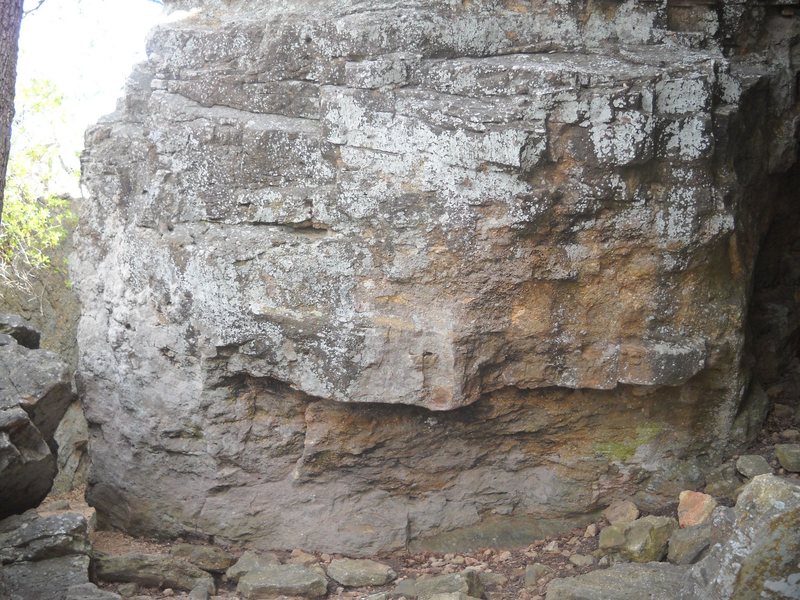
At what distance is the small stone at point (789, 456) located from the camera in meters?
5.57

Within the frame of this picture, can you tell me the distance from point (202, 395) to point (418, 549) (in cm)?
175

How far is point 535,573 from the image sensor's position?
5.30 meters

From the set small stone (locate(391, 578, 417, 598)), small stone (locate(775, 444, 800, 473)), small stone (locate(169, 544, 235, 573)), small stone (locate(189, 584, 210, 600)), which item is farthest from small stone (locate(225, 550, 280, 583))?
small stone (locate(775, 444, 800, 473))

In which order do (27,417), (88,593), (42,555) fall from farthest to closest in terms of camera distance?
(27,417), (42,555), (88,593)

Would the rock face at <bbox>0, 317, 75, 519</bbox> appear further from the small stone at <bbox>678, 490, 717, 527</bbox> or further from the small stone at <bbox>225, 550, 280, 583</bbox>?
the small stone at <bbox>678, 490, 717, 527</bbox>

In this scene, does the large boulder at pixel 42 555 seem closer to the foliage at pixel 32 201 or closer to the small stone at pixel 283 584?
the small stone at pixel 283 584

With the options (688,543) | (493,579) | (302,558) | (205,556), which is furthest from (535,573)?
(205,556)

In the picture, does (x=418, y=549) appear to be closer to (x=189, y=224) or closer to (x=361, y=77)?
(x=189, y=224)

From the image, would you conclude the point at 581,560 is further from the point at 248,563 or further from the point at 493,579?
the point at 248,563

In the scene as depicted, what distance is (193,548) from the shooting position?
5.82 meters

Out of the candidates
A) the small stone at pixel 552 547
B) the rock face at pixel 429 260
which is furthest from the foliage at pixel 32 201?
the small stone at pixel 552 547

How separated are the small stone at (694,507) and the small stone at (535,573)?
2.91 ft

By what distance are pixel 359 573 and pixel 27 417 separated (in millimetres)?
2176

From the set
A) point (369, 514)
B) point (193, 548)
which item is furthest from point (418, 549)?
point (193, 548)
